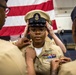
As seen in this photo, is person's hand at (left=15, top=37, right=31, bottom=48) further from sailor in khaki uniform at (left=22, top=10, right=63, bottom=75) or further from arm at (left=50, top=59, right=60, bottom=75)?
arm at (left=50, top=59, right=60, bottom=75)

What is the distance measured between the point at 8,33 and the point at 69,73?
7.36ft

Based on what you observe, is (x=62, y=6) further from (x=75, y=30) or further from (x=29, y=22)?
(x=75, y=30)

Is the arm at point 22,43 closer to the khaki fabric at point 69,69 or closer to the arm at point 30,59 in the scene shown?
the arm at point 30,59

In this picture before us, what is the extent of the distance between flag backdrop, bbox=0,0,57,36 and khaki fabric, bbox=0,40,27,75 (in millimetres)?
2087

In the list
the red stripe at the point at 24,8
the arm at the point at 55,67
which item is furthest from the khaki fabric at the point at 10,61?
the red stripe at the point at 24,8

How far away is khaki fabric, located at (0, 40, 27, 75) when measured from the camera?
0.71m

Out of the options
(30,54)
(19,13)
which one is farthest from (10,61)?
(19,13)

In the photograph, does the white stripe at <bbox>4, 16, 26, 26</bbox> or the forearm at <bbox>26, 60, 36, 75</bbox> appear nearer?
the forearm at <bbox>26, 60, 36, 75</bbox>

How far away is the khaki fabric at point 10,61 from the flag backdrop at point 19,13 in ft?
6.85

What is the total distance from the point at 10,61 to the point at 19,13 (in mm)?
2306

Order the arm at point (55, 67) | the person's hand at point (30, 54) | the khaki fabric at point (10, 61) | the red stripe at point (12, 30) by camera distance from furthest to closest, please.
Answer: the red stripe at point (12, 30) → the person's hand at point (30, 54) → the arm at point (55, 67) → the khaki fabric at point (10, 61)

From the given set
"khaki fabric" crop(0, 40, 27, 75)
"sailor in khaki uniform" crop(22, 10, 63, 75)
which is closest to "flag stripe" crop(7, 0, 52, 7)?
"sailor in khaki uniform" crop(22, 10, 63, 75)

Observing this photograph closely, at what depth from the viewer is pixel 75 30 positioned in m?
0.81

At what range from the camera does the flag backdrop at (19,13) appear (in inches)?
113
